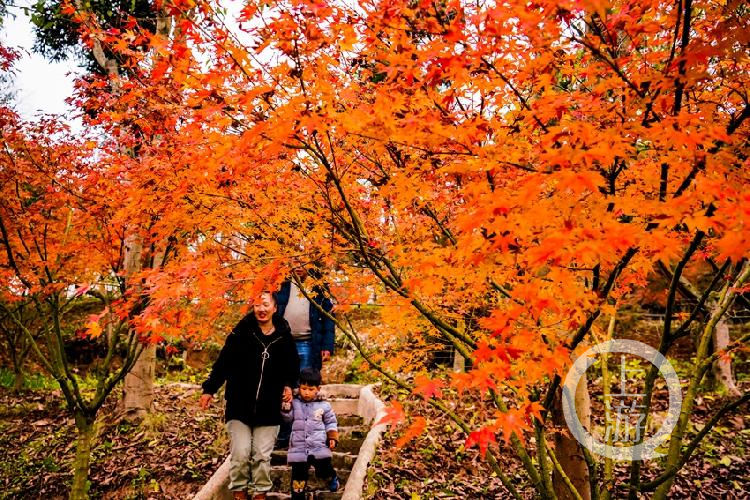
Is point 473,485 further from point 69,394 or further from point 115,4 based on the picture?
point 115,4

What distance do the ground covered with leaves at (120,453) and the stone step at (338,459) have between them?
0.99 m

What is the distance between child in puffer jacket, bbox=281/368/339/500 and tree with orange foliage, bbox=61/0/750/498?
5.36ft

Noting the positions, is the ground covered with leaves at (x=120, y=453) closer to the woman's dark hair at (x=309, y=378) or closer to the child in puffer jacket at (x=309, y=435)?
the child in puffer jacket at (x=309, y=435)

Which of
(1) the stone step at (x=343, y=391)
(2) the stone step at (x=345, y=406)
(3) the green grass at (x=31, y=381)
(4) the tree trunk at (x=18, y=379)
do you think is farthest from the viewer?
(3) the green grass at (x=31, y=381)

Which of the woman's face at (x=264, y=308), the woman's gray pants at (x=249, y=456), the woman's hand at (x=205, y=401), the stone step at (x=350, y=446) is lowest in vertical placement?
the stone step at (x=350, y=446)

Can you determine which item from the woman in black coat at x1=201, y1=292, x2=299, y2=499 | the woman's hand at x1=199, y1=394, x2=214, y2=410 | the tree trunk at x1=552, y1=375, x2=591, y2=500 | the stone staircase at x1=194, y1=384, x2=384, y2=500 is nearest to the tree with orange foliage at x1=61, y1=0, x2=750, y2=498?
the tree trunk at x1=552, y1=375, x2=591, y2=500

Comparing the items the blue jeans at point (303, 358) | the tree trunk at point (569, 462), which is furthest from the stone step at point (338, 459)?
the tree trunk at point (569, 462)

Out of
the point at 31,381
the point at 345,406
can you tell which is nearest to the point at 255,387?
the point at 345,406

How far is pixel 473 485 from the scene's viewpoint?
507 centimetres

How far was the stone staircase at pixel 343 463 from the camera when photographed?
4.51 metres

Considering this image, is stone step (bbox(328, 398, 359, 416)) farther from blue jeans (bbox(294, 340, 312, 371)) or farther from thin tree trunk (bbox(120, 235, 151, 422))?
thin tree trunk (bbox(120, 235, 151, 422))

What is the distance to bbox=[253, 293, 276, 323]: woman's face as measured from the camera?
4.09 metres

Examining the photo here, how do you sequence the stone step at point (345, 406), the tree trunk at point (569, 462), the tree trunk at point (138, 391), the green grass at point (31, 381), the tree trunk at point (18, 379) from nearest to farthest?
1. the tree trunk at point (569, 462)
2. the tree trunk at point (138, 391)
3. the stone step at point (345, 406)
4. the tree trunk at point (18, 379)
5. the green grass at point (31, 381)

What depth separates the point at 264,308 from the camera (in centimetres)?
414
